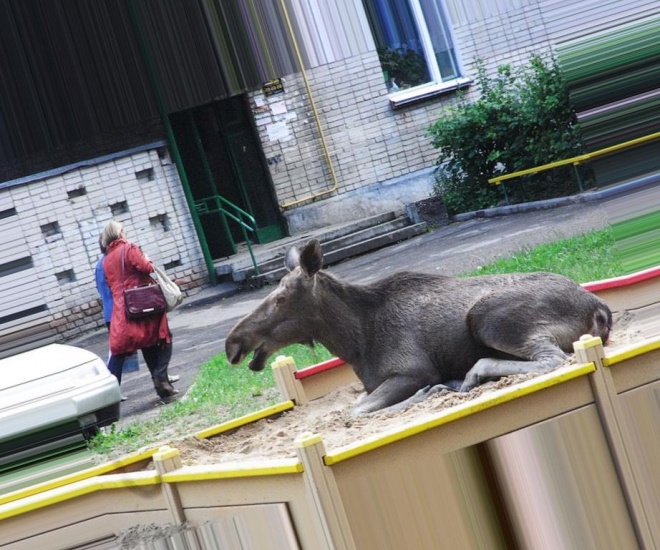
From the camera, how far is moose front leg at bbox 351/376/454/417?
3430mm

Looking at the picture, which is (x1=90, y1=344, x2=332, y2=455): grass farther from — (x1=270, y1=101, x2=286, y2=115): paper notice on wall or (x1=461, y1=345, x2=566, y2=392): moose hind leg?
(x1=461, y1=345, x2=566, y2=392): moose hind leg

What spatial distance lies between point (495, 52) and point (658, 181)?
1337 millimetres

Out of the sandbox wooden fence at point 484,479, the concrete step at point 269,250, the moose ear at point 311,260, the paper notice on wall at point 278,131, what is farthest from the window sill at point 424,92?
the sandbox wooden fence at point 484,479

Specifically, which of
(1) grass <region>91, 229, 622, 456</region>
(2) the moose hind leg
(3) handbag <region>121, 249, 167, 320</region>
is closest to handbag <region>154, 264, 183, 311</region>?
(3) handbag <region>121, 249, 167, 320</region>

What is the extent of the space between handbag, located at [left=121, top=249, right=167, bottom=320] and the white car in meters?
0.28

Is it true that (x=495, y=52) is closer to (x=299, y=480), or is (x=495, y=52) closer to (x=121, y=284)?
(x=121, y=284)

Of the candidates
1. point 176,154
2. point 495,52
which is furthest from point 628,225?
point 176,154

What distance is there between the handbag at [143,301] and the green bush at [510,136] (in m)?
1.55

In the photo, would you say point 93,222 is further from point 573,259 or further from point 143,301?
point 573,259

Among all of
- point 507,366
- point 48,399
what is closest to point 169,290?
point 48,399

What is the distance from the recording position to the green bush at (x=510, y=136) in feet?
18.7

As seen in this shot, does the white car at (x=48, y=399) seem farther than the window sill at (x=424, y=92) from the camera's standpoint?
No

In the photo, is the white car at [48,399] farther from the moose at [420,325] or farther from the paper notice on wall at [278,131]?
the moose at [420,325]

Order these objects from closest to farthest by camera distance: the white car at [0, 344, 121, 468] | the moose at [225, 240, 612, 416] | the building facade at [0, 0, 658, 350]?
the moose at [225, 240, 612, 416] < the white car at [0, 344, 121, 468] < the building facade at [0, 0, 658, 350]
